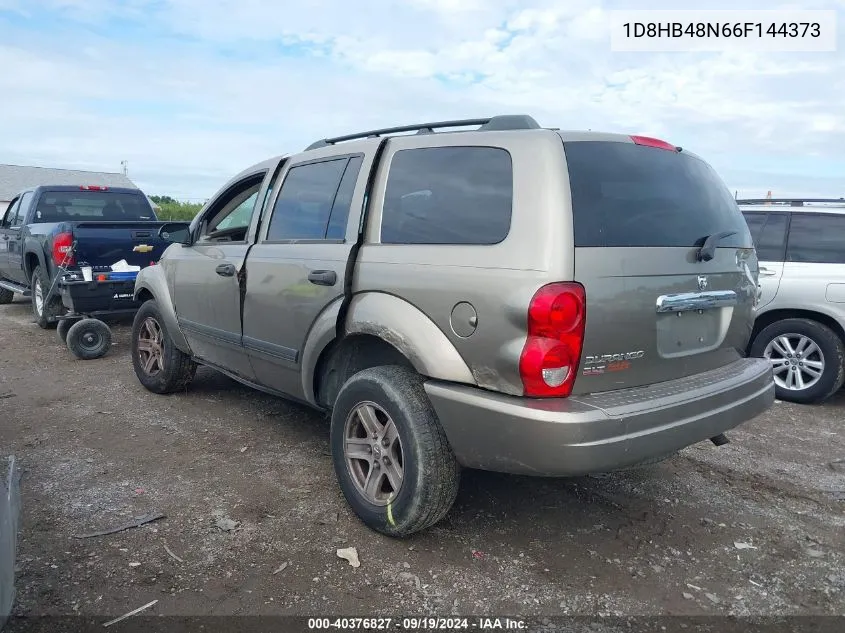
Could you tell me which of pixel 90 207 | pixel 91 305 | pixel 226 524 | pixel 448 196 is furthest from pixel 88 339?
pixel 448 196

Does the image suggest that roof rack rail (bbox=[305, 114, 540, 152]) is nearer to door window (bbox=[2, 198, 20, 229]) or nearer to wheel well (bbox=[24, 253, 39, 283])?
wheel well (bbox=[24, 253, 39, 283])

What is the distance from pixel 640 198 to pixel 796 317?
12.1 feet

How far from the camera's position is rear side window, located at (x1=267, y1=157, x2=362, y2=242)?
3.51 m

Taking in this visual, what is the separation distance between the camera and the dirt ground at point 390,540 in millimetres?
2652

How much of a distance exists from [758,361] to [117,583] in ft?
10.6

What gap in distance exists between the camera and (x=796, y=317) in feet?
18.6

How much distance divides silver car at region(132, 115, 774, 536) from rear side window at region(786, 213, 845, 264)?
2688 mm

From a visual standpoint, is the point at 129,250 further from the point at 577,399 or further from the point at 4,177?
the point at 4,177

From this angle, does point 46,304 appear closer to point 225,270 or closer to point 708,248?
point 225,270

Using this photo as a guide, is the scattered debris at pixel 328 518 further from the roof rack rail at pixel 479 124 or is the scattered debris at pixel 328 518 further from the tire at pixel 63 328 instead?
the tire at pixel 63 328

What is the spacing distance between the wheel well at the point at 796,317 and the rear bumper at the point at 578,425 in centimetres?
300

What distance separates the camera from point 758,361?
3404mm

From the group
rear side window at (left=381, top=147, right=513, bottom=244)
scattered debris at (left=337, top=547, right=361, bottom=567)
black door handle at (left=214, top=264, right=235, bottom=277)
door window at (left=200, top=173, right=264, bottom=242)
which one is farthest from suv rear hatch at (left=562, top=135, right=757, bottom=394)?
door window at (left=200, top=173, right=264, bottom=242)

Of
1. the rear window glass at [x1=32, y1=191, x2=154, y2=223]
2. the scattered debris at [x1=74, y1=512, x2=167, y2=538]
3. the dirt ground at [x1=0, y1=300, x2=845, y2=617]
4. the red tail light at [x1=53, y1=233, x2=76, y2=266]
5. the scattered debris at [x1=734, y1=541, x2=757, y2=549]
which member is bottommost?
the scattered debris at [x1=734, y1=541, x2=757, y2=549]
